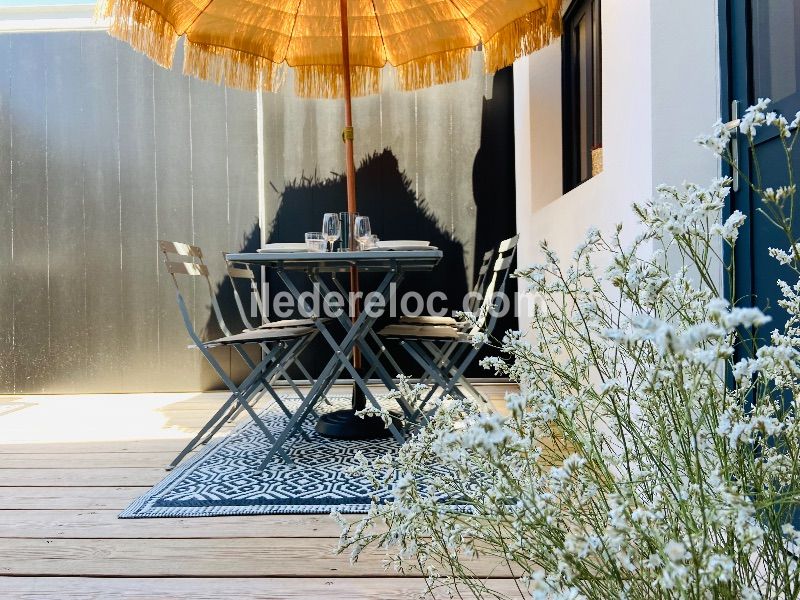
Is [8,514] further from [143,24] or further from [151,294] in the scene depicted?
[151,294]

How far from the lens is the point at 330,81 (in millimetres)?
3477

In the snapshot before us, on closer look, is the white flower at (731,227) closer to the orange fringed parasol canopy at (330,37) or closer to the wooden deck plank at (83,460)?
the wooden deck plank at (83,460)

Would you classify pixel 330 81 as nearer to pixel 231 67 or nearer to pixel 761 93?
pixel 231 67

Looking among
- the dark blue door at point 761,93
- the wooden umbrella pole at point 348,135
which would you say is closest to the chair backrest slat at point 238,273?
the wooden umbrella pole at point 348,135

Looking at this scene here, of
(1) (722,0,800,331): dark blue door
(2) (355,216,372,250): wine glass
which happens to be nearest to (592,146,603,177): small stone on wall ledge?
(1) (722,0,800,331): dark blue door

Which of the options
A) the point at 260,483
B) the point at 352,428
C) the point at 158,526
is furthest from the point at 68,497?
the point at 352,428

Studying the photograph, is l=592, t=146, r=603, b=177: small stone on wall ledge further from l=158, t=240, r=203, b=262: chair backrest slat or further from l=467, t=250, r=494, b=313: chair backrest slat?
l=158, t=240, r=203, b=262: chair backrest slat

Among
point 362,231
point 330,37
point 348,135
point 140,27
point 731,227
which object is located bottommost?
point 731,227

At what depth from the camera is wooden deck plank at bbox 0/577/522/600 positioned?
52.9 inches

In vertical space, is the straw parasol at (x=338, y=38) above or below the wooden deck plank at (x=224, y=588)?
above

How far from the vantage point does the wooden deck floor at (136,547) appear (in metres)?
1.39

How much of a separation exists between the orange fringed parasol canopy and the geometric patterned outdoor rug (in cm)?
194

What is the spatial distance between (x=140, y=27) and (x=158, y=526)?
2218mm

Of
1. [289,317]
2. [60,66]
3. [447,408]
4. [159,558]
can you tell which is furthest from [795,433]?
[60,66]
